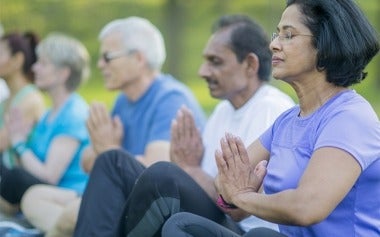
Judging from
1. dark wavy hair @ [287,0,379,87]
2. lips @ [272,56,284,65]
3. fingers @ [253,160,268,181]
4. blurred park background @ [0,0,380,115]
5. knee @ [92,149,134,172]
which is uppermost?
dark wavy hair @ [287,0,379,87]

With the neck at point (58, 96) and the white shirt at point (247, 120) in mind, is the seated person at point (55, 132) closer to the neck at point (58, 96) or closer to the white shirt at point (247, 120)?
the neck at point (58, 96)

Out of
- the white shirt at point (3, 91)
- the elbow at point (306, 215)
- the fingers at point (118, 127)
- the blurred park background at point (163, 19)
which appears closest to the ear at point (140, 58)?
the fingers at point (118, 127)

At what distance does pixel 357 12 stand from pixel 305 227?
0.69 meters

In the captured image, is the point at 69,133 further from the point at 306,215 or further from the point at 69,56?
the point at 306,215

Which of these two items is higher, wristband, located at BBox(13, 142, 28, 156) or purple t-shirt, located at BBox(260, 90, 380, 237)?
purple t-shirt, located at BBox(260, 90, 380, 237)

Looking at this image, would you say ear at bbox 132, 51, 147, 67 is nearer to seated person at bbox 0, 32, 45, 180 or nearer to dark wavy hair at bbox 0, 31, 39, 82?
seated person at bbox 0, 32, 45, 180

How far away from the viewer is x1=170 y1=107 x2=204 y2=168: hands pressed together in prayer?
172 inches

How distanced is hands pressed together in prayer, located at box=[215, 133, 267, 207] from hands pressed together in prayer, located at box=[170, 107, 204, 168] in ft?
3.68

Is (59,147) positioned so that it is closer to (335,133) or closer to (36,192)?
(36,192)

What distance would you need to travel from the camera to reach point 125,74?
5.41 meters

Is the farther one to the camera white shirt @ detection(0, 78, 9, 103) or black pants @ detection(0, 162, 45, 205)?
white shirt @ detection(0, 78, 9, 103)

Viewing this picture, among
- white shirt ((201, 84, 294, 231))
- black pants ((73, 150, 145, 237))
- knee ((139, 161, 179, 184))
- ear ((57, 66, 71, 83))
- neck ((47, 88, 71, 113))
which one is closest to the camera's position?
knee ((139, 161, 179, 184))

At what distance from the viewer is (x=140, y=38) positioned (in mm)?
5492

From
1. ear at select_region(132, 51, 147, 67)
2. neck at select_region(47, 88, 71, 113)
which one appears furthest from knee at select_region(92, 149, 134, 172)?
neck at select_region(47, 88, 71, 113)
